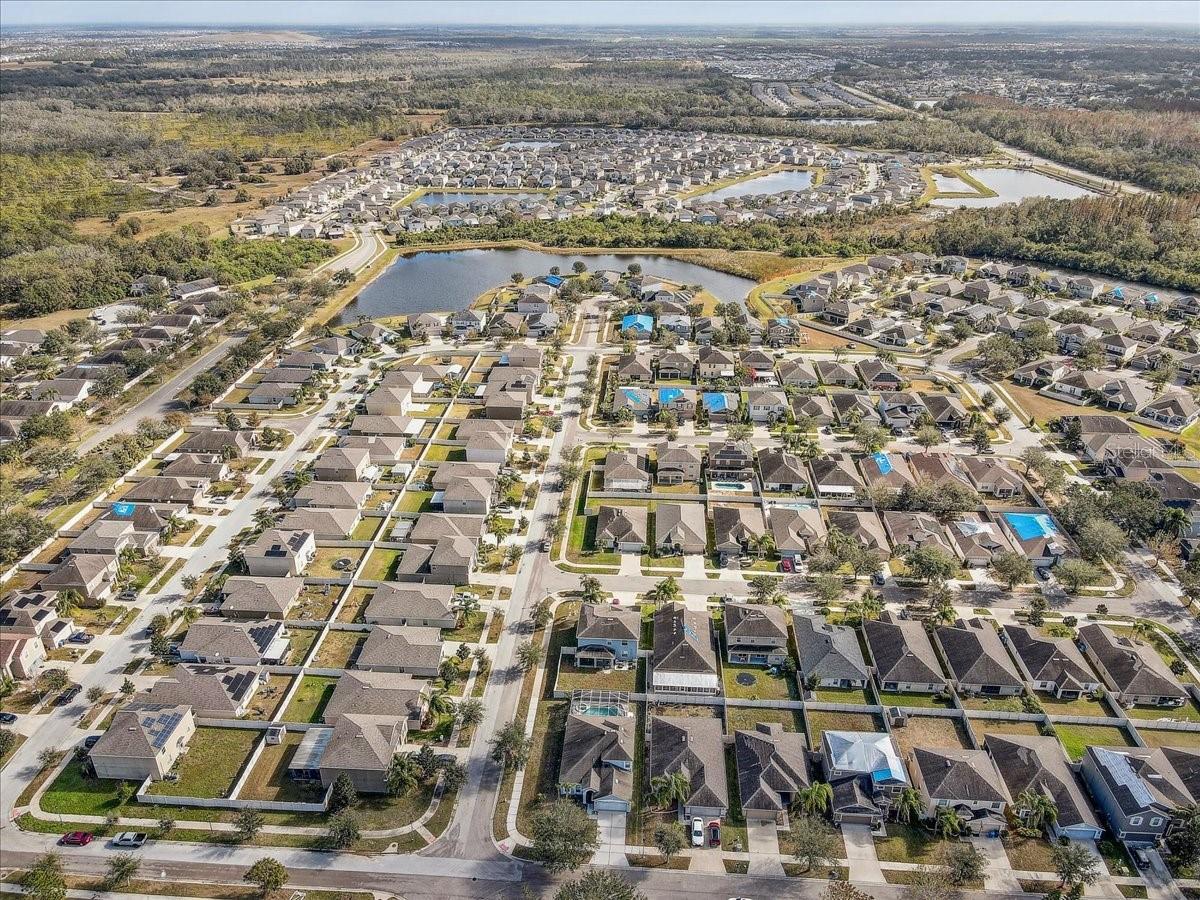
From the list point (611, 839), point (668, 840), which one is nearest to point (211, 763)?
point (611, 839)

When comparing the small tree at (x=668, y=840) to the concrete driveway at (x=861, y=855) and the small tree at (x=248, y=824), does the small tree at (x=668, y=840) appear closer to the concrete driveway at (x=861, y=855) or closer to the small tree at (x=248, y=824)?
the concrete driveway at (x=861, y=855)

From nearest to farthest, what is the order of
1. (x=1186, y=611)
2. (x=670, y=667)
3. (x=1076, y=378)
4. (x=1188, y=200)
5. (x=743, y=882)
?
1. (x=743, y=882)
2. (x=670, y=667)
3. (x=1186, y=611)
4. (x=1076, y=378)
5. (x=1188, y=200)

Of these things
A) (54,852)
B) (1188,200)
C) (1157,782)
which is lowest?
(54,852)

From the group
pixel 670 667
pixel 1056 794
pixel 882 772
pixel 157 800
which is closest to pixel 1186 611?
pixel 1056 794

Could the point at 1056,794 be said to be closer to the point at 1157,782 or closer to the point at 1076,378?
the point at 1157,782

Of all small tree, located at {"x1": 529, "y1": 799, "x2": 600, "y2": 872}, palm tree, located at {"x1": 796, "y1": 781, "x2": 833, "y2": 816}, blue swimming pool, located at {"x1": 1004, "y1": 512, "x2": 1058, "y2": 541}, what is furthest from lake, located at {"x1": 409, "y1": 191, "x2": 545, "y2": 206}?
palm tree, located at {"x1": 796, "y1": 781, "x2": 833, "y2": 816}

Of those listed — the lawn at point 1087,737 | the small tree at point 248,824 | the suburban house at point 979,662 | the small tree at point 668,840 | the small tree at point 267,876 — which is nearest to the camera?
the small tree at point 267,876

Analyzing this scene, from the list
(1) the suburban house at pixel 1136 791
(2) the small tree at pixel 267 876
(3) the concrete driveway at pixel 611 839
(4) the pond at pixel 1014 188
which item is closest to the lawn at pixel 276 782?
(2) the small tree at pixel 267 876
